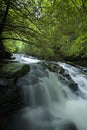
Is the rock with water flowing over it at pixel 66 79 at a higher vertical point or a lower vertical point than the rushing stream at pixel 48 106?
higher

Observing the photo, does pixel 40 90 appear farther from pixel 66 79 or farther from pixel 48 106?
pixel 66 79

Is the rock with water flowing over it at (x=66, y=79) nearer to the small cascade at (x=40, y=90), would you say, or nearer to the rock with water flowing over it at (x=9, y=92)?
the small cascade at (x=40, y=90)

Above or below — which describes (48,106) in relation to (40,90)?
below

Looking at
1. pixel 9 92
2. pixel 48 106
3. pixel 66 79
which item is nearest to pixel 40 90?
pixel 48 106

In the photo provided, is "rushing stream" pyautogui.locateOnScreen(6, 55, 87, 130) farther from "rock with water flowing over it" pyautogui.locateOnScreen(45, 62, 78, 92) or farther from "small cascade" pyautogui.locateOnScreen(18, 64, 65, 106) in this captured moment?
"rock with water flowing over it" pyautogui.locateOnScreen(45, 62, 78, 92)

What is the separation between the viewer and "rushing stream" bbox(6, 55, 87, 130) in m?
3.85

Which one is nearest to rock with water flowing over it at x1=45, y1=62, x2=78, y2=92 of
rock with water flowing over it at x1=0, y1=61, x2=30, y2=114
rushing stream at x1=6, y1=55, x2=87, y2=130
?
rushing stream at x1=6, y1=55, x2=87, y2=130

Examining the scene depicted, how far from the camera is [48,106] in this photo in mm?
4703

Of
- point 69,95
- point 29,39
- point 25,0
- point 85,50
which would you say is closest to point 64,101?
point 69,95

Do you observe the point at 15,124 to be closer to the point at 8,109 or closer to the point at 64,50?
the point at 8,109

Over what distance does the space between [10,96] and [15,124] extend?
75cm

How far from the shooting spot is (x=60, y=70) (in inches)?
268

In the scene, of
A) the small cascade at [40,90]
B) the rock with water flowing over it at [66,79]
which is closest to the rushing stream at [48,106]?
the small cascade at [40,90]

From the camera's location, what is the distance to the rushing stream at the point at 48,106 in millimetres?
3849
